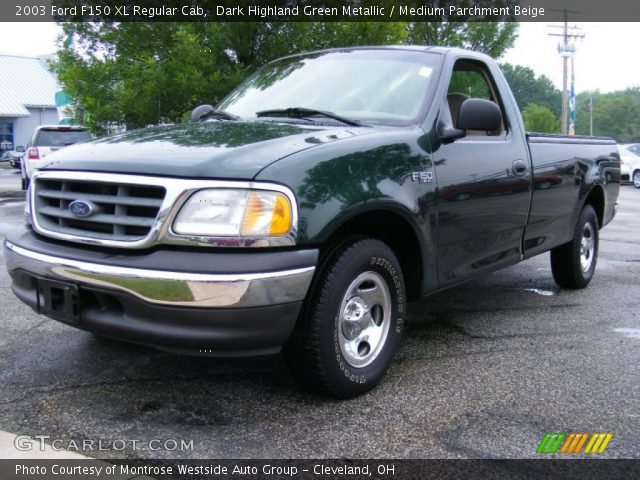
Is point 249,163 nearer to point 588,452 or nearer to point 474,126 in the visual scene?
point 474,126

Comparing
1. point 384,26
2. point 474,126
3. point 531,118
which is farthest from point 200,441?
point 531,118

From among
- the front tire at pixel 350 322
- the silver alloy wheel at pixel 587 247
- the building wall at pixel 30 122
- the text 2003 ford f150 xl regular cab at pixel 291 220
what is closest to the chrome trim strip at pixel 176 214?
the text 2003 ford f150 xl regular cab at pixel 291 220

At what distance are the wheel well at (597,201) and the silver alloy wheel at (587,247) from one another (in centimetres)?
24

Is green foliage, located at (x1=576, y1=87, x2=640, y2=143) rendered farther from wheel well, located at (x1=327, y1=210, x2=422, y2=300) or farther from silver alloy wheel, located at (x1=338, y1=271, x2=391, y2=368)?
silver alloy wheel, located at (x1=338, y1=271, x2=391, y2=368)

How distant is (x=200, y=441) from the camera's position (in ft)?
9.62

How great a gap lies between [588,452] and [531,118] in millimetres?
90795

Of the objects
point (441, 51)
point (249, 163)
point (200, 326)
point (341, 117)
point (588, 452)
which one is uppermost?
point (441, 51)

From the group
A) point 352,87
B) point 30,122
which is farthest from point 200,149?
point 30,122

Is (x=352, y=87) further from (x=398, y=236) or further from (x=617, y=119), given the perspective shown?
(x=617, y=119)

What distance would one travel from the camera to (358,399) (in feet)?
11.2

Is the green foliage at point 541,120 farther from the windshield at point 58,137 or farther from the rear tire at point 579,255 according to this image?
the rear tire at point 579,255

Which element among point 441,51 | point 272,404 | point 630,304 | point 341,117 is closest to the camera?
point 272,404

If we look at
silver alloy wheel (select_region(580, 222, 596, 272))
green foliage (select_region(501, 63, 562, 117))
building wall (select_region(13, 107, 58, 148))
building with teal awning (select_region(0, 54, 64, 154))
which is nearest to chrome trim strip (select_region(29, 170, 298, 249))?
silver alloy wheel (select_region(580, 222, 596, 272))

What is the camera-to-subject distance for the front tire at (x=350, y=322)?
123 inches
